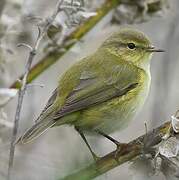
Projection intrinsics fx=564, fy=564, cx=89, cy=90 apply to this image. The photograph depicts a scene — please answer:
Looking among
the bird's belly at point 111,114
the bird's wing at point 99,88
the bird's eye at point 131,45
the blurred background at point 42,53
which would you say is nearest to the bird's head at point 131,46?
the bird's eye at point 131,45

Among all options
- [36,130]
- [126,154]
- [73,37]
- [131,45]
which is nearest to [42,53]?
[73,37]

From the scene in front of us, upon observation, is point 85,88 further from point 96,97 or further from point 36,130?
point 36,130

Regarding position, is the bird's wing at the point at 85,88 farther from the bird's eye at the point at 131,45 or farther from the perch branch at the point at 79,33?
the bird's eye at the point at 131,45

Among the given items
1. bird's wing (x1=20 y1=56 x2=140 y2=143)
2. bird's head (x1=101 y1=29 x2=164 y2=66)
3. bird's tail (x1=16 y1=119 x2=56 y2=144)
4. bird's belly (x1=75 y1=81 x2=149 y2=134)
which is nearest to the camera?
bird's tail (x1=16 y1=119 x2=56 y2=144)

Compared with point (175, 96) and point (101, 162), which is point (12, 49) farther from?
point (175, 96)

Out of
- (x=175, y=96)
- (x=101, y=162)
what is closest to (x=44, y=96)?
(x=175, y=96)

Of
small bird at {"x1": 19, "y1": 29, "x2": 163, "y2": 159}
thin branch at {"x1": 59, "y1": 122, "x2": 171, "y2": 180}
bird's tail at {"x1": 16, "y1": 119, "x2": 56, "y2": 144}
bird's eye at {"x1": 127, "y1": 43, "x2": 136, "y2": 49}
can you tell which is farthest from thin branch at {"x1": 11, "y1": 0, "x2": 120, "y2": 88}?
thin branch at {"x1": 59, "y1": 122, "x2": 171, "y2": 180}

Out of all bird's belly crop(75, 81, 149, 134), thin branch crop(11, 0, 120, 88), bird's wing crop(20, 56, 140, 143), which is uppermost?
thin branch crop(11, 0, 120, 88)

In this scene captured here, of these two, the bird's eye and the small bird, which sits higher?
the bird's eye

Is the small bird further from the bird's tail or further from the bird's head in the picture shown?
the bird's head
